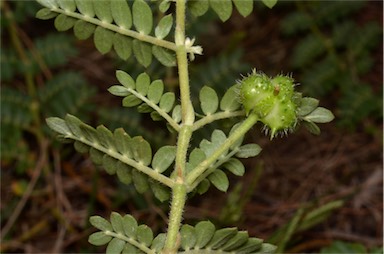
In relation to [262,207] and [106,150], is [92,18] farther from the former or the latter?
[262,207]

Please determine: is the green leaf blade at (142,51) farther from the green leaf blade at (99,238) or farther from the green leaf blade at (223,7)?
the green leaf blade at (99,238)

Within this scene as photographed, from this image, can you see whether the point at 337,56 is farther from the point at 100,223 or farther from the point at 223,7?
the point at 100,223

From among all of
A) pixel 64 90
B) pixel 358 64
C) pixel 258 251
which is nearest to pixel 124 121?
pixel 64 90

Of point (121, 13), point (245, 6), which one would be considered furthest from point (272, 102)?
point (121, 13)

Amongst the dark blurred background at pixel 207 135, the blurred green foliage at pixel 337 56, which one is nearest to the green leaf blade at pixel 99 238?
the dark blurred background at pixel 207 135

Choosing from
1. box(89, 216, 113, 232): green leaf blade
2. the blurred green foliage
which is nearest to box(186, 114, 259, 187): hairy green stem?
box(89, 216, 113, 232): green leaf blade
